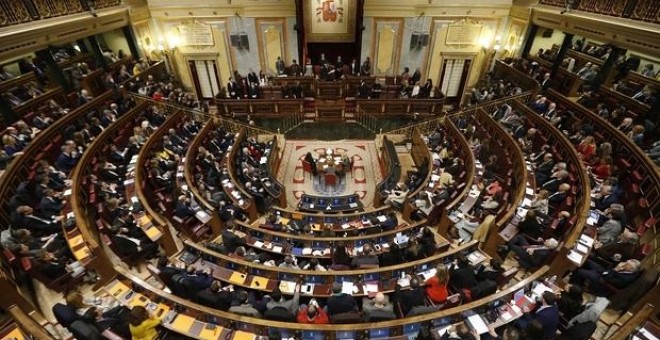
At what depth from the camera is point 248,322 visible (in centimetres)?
511

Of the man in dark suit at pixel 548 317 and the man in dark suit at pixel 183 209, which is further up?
the man in dark suit at pixel 548 317

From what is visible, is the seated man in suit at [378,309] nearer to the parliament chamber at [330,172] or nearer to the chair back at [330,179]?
the parliament chamber at [330,172]

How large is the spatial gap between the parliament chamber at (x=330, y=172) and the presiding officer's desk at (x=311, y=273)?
40mm

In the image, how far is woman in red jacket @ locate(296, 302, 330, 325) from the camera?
5277 millimetres

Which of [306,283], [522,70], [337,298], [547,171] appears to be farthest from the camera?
[522,70]

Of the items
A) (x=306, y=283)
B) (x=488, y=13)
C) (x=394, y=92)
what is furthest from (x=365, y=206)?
(x=488, y=13)

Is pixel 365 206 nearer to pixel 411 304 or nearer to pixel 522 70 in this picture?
pixel 411 304

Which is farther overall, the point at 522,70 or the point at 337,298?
the point at 522,70

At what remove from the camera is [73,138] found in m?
10.1

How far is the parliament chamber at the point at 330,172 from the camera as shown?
18.4 ft

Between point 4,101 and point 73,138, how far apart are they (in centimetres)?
257

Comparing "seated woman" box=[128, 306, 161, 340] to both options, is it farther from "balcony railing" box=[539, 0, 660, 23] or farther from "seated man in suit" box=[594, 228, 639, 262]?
"balcony railing" box=[539, 0, 660, 23]

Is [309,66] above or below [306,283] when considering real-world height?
above

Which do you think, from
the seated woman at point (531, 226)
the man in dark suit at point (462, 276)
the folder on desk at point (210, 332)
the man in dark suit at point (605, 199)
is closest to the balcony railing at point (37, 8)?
the folder on desk at point (210, 332)
